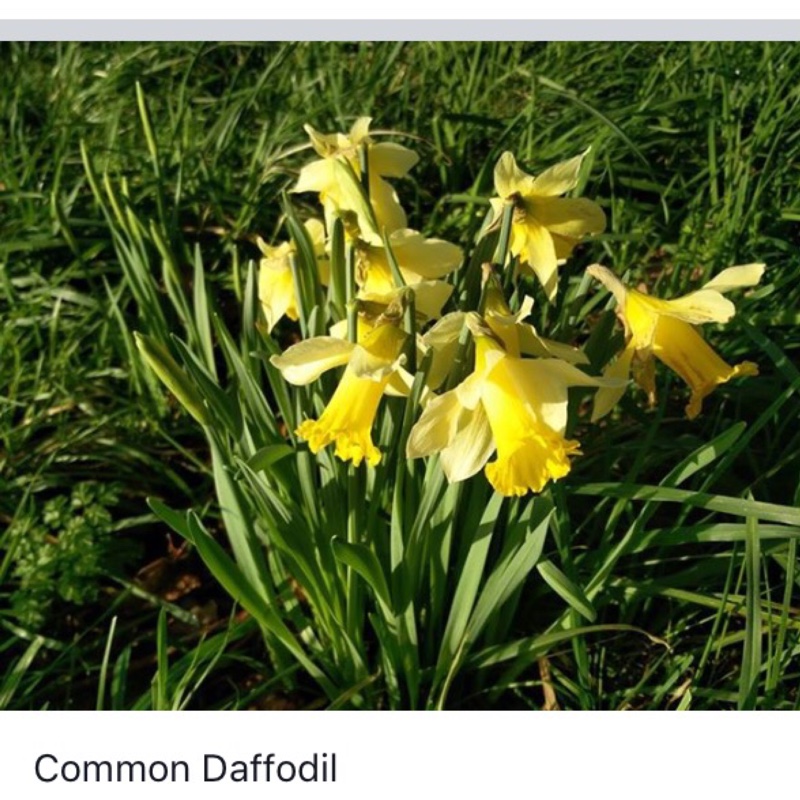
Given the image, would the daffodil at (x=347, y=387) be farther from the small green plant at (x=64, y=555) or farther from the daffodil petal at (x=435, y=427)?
the small green plant at (x=64, y=555)

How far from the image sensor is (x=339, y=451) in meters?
1.23

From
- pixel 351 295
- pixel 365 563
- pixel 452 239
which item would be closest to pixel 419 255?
pixel 351 295

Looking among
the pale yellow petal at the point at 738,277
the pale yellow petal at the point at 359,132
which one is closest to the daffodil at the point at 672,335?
the pale yellow petal at the point at 738,277

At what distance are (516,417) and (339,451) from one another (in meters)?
0.22

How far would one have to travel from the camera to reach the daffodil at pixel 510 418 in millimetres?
1175

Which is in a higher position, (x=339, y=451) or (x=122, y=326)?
(x=122, y=326)

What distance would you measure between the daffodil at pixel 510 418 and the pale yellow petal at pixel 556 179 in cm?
30

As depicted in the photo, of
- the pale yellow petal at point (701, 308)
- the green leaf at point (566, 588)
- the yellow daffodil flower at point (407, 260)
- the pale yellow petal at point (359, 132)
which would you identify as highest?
the pale yellow petal at point (359, 132)

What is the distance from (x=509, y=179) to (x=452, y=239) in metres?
1.18

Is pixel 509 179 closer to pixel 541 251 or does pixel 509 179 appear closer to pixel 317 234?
pixel 541 251

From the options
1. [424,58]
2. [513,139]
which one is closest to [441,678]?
[513,139]

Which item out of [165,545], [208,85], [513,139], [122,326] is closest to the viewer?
[165,545]

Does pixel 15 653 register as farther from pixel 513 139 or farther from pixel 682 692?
pixel 513 139

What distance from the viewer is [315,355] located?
1250 mm
